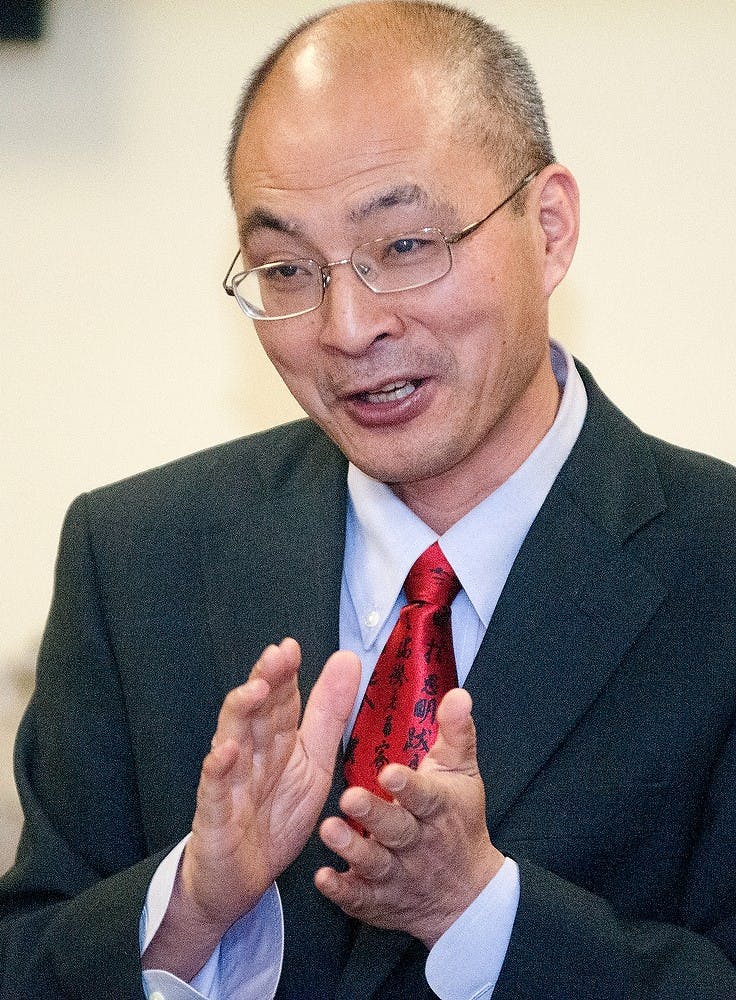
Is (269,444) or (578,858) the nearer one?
(578,858)

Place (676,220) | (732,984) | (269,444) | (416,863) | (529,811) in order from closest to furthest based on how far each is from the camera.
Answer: (416,863) < (732,984) < (529,811) < (269,444) < (676,220)

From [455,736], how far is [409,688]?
0.31 metres

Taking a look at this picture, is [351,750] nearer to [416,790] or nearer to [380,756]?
[380,756]

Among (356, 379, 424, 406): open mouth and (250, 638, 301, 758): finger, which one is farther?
(356, 379, 424, 406): open mouth

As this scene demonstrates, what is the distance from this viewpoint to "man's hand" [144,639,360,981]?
141cm

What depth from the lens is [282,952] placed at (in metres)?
1.61

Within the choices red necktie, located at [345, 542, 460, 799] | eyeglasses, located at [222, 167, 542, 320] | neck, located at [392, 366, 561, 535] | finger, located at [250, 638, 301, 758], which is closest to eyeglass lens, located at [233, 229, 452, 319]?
eyeglasses, located at [222, 167, 542, 320]

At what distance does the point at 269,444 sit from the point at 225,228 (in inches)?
19.7

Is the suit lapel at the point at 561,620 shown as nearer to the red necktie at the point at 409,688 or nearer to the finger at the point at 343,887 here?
the red necktie at the point at 409,688

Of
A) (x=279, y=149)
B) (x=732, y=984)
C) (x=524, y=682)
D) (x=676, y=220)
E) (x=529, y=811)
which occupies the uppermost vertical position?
(x=279, y=149)

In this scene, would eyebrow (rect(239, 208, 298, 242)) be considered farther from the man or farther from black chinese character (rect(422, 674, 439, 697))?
black chinese character (rect(422, 674, 439, 697))

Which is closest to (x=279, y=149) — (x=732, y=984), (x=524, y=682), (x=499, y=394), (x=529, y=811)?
(x=499, y=394)

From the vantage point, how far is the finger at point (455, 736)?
138 cm

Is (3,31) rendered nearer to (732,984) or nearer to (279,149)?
(279,149)
